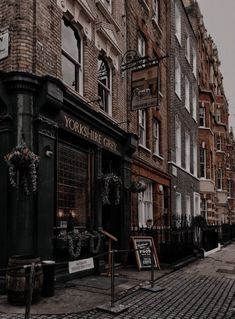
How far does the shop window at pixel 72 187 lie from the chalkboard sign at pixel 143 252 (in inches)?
82.5

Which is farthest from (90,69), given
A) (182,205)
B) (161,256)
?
(182,205)

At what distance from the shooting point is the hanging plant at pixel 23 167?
8.34 m

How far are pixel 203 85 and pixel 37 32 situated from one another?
26.7 m

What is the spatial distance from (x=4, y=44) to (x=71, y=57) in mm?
2544

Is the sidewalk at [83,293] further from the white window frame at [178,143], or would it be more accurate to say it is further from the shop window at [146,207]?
the white window frame at [178,143]

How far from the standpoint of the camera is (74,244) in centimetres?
1065

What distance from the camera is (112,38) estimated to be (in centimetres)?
1407

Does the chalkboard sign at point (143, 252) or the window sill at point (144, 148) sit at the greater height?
the window sill at point (144, 148)

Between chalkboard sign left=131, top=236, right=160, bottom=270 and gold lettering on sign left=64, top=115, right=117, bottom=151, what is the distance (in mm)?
3121

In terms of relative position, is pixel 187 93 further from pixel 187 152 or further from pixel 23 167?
pixel 23 167

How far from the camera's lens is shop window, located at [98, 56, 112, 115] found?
13.8 meters

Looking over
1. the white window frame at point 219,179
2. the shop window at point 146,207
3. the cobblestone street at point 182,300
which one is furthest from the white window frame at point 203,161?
the cobblestone street at point 182,300

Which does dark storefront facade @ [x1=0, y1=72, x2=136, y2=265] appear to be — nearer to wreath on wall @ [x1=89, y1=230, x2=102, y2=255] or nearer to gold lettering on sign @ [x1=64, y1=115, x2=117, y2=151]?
gold lettering on sign @ [x1=64, y1=115, x2=117, y2=151]

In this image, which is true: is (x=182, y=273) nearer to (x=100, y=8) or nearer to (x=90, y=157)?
(x=90, y=157)
